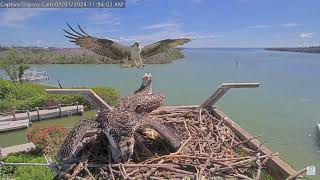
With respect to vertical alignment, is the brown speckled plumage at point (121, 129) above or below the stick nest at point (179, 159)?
above

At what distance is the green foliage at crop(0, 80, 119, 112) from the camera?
23031 millimetres

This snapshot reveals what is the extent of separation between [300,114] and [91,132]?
20.0 meters

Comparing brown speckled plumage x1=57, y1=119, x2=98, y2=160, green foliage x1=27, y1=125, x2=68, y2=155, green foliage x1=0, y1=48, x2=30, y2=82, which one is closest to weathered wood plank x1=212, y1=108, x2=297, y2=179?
brown speckled plumage x1=57, y1=119, x2=98, y2=160

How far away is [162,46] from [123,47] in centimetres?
57

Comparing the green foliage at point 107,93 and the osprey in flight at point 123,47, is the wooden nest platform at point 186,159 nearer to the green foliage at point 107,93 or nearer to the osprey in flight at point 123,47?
the osprey in flight at point 123,47

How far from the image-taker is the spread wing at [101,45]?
5.80 metres

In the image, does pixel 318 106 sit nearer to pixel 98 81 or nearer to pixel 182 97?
pixel 182 97

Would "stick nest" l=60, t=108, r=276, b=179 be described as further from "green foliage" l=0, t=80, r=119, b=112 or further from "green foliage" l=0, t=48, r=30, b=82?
"green foliage" l=0, t=48, r=30, b=82

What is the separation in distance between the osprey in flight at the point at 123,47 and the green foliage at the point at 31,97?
15.0 m

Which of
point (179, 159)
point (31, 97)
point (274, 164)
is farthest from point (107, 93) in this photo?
point (274, 164)

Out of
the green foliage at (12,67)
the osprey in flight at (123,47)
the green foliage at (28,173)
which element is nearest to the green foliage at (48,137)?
the green foliage at (28,173)

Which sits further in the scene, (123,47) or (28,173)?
(28,173)

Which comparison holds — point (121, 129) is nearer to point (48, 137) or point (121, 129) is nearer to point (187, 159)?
point (187, 159)

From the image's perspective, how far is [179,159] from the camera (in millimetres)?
4922
